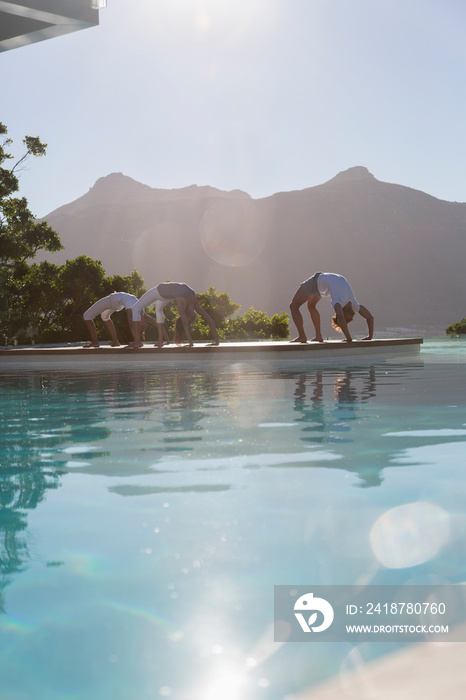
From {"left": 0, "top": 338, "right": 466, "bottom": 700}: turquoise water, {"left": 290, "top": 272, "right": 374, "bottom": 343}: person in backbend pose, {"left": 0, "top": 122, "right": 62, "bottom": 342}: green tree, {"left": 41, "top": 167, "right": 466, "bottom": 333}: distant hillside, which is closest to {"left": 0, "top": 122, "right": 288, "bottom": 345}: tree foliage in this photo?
{"left": 0, "top": 122, "right": 62, "bottom": 342}: green tree

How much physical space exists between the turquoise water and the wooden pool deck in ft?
24.0

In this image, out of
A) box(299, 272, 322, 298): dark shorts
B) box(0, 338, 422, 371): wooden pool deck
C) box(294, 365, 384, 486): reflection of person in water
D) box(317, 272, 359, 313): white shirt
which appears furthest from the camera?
box(299, 272, 322, 298): dark shorts

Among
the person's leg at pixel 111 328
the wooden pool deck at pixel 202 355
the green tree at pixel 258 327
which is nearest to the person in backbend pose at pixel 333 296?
the wooden pool deck at pixel 202 355

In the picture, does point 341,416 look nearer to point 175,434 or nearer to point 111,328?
point 175,434

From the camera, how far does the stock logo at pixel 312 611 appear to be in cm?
222

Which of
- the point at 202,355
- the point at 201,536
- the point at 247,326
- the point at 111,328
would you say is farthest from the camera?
the point at 247,326

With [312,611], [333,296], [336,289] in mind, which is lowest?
[312,611]

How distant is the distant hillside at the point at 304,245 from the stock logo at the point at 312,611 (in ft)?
326

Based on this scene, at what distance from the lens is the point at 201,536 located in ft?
10.1

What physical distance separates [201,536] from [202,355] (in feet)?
37.1

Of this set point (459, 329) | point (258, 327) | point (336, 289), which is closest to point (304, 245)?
point (459, 329)

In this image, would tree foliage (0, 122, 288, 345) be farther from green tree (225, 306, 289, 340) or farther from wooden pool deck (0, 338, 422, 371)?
wooden pool deck (0, 338, 422, 371)

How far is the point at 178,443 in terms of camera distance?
215 inches

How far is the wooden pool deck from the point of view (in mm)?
14281
